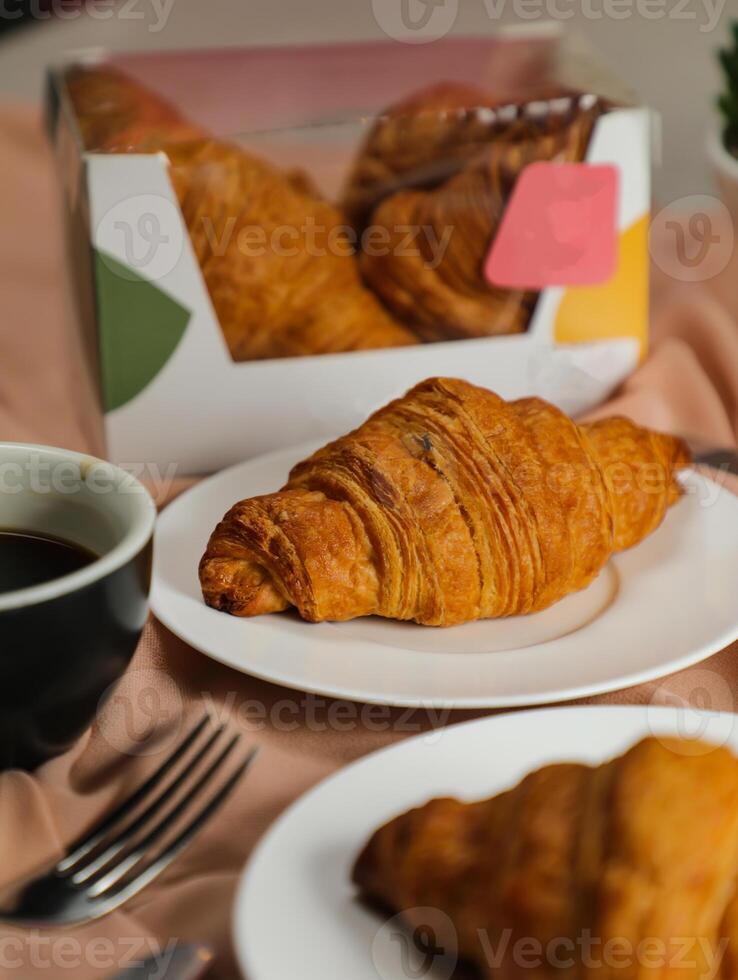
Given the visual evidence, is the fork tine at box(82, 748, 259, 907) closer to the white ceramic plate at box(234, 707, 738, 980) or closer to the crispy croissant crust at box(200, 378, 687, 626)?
the white ceramic plate at box(234, 707, 738, 980)

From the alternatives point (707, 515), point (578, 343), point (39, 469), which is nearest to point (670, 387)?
point (578, 343)

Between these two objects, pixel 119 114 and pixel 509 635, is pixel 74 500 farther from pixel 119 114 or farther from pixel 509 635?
pixel 119 114
